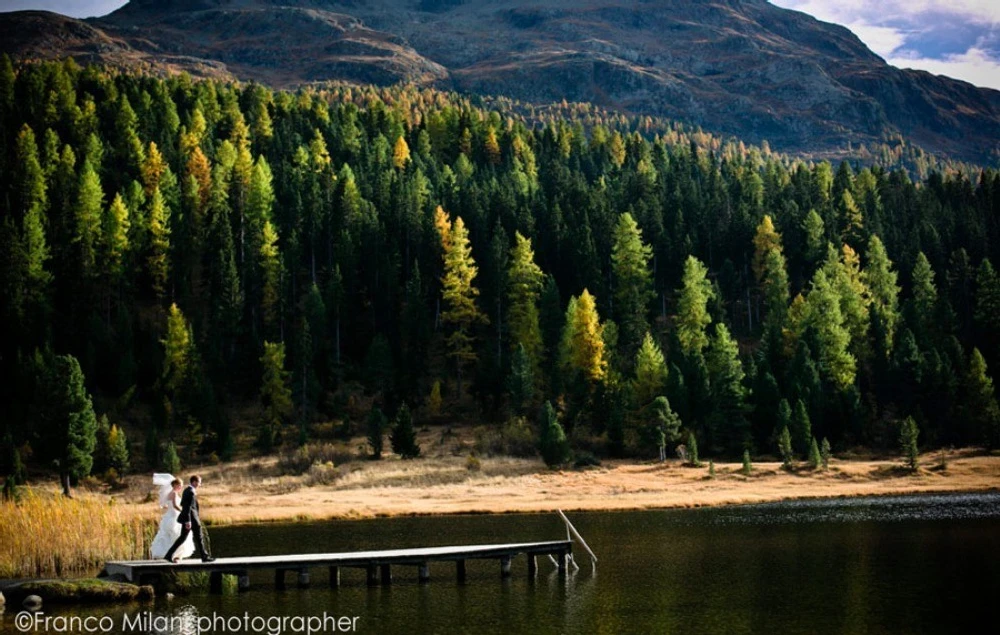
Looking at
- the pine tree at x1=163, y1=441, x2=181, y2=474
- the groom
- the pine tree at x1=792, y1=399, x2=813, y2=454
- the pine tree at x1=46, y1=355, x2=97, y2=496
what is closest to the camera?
the groom

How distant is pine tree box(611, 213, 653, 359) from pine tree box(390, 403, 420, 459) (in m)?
27.9

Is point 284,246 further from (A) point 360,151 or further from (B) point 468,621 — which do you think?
(B) point 468,621

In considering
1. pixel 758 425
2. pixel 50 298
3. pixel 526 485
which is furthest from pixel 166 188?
pixel 758 425

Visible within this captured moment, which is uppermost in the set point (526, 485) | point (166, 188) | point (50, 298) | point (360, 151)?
point (360, 151)

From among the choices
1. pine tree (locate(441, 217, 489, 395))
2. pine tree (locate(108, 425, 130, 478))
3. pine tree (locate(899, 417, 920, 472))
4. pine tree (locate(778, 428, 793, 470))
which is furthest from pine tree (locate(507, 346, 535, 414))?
pine tree (locate(108, 425, 130, 478))

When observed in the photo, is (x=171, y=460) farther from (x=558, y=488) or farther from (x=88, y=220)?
(x=88, y=220)

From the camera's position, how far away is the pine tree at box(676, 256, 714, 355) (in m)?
103

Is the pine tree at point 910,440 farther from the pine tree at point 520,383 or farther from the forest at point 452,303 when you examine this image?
the pine tree at point 520,383

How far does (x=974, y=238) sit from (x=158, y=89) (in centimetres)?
13201

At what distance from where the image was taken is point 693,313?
105 m

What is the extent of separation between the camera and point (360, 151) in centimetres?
16138

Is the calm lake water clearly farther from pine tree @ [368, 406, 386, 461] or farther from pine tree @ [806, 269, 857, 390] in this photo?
pine tree @ [806, 269, 857, 390]

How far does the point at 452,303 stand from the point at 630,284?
20878mm

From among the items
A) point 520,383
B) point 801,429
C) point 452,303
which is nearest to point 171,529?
point 520,383
